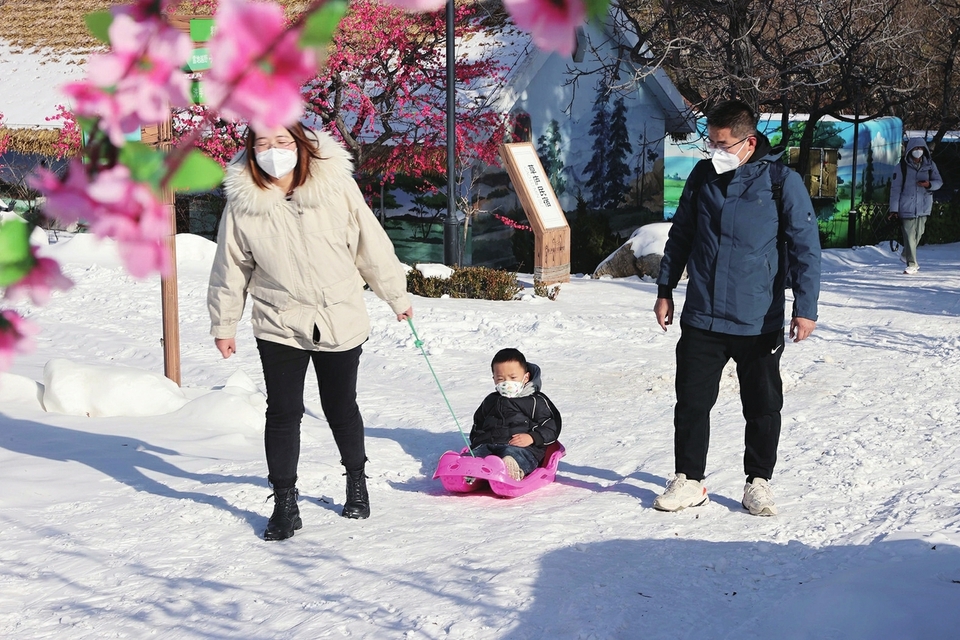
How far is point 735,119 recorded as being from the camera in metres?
4.55

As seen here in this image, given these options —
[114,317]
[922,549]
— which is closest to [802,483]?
[922,549]

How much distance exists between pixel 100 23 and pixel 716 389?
427 centimetres

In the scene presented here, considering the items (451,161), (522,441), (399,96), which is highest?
(399,96)

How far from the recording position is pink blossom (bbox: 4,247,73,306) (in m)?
0.92

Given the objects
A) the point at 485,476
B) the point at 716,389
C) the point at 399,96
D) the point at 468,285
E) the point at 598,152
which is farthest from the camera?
the point at 598,152

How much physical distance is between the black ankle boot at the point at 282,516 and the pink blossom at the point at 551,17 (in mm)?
3866

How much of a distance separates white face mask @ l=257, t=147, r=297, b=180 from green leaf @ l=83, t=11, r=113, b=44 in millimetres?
3016

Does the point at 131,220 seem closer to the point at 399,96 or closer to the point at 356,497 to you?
the point at 356,497

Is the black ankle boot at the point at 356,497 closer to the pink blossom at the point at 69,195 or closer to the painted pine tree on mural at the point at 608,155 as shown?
the pink blossom at the point at 69,195

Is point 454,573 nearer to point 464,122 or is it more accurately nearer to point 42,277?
point 42,277

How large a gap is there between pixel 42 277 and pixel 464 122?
1470cm

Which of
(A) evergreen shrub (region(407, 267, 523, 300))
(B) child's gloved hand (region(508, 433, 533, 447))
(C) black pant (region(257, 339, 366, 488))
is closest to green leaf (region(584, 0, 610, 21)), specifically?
(C) black pant (region(257, 339, 366, 488))

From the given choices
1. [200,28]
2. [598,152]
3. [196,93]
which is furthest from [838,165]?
[196,93]

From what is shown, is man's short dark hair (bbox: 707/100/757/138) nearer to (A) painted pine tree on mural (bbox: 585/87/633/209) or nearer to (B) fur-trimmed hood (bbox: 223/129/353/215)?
(B) fur-trimmed hood (bbox: 223/129/353/215)
